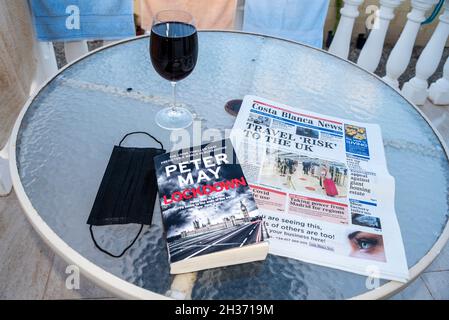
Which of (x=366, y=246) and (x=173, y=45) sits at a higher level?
(x=173, y=45)

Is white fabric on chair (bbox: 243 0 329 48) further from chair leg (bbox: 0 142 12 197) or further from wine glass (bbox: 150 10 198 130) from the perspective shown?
chair leg (bbox: 0 142 12 197)

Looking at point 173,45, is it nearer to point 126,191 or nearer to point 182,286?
point 126,191

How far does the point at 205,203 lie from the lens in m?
0.55

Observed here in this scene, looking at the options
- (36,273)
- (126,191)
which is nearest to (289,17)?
(126,191)

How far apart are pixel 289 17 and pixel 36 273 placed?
1.31 m

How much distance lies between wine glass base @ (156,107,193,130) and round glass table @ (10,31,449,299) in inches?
0.7

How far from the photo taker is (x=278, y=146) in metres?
0.72

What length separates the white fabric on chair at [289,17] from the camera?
1.50 meters

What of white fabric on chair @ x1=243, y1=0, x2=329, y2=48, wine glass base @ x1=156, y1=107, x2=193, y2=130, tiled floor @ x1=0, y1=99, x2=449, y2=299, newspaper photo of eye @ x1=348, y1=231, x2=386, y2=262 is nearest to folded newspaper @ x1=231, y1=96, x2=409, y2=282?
newspaper photo of eye @ x1=348, y1=231, x2=386, y2=262

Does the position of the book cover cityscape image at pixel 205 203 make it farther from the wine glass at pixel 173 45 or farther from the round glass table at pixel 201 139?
the wine glass at pixel 173 45
